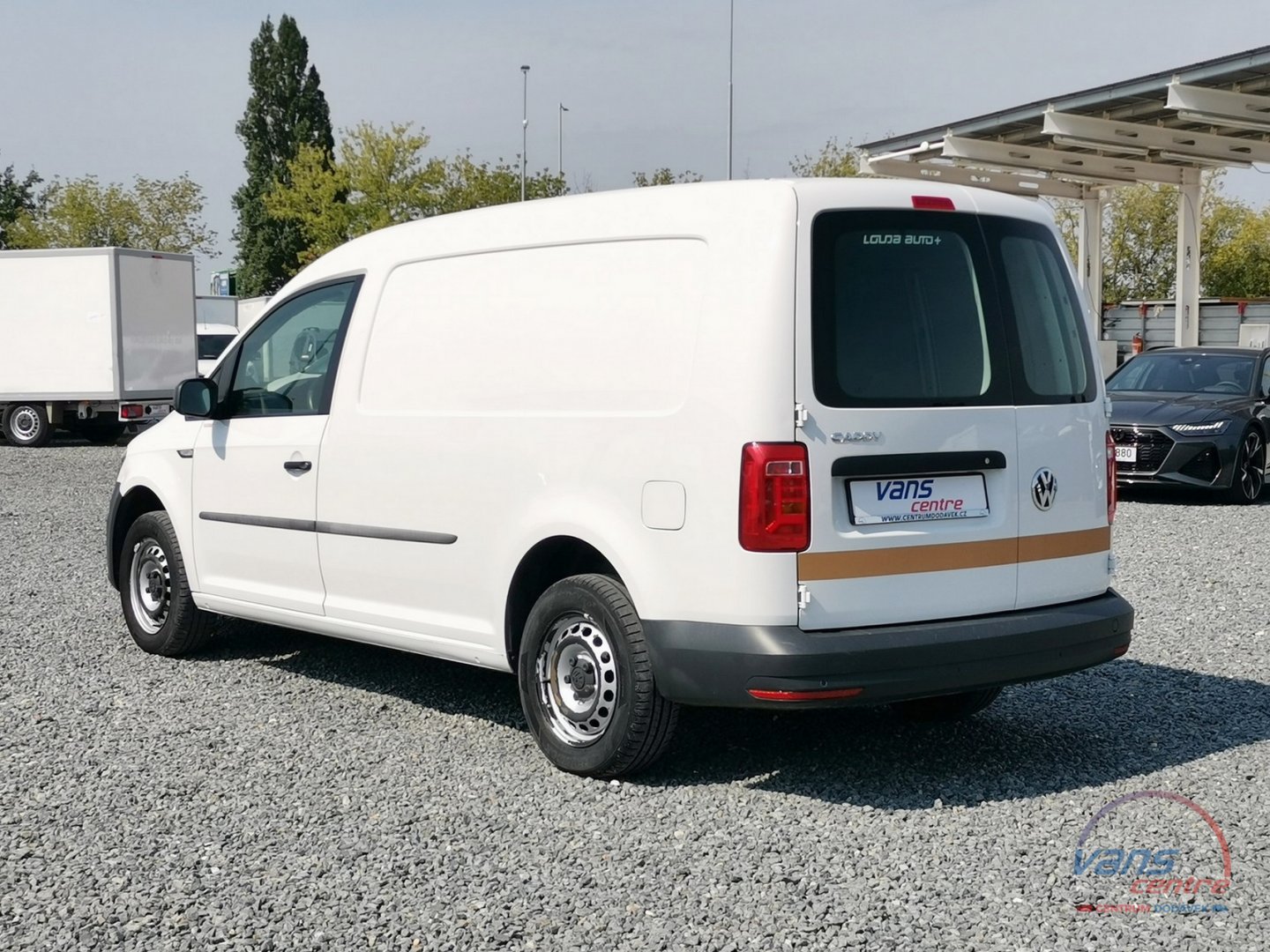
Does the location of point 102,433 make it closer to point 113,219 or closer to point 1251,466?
point 1251,466

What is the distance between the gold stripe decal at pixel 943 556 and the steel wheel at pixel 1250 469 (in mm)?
9704

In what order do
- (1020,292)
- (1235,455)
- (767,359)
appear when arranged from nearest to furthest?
(767,359) → (1020,292) → (1235,455)

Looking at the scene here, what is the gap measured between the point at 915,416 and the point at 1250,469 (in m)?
10.8

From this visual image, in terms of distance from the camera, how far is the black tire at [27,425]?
24.2 metres

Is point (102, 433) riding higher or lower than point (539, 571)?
lower

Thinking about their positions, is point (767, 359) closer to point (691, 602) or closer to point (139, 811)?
point (691, 602)

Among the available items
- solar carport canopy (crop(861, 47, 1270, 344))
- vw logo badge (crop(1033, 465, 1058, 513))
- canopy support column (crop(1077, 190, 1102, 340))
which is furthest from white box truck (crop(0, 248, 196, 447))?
canopy support column (crop(1077, 190, 1102, 340))

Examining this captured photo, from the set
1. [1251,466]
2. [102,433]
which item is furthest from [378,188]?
[1251,466]

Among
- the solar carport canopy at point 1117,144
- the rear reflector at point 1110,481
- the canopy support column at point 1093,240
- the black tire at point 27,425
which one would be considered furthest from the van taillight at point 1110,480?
the canopy support column at point 1093,240

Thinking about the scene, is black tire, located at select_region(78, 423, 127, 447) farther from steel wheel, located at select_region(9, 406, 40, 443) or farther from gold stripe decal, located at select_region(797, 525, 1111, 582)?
gold stripe decal, located at select_region(797, 525, 1111, 582)

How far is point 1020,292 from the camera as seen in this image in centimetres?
529

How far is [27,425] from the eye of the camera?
24312 mm

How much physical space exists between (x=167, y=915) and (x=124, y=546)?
4.01 m

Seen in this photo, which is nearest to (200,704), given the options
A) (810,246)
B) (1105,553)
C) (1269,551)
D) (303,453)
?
(303,453)
